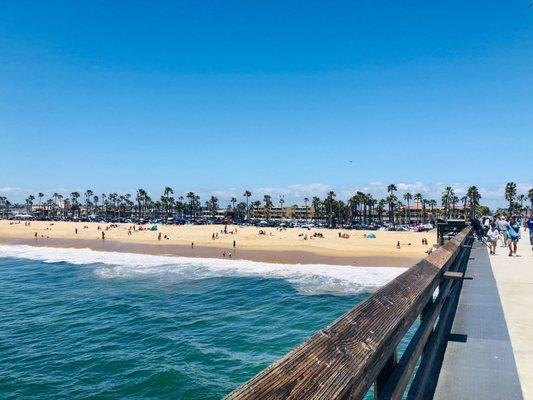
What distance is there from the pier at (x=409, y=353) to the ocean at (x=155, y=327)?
795cm

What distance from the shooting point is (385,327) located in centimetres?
191

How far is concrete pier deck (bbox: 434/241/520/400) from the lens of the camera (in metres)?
3.22

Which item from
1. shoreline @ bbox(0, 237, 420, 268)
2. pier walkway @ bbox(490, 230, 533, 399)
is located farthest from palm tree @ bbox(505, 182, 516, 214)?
pier walkway @ bbox(490, 230, 533, 399)

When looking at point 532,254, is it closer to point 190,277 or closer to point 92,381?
point 92,381

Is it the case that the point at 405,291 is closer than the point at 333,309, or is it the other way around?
the point at 405,291

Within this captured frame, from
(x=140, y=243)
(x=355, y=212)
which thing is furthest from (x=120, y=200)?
(x=140, y=243)

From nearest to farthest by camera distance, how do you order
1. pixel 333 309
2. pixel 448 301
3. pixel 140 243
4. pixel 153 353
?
pixel 448 301 → pixel 153 353 → pixel 333 309 → pixel 140 243

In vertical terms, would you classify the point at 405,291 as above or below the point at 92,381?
above

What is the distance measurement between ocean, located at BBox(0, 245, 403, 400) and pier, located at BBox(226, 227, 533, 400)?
795 centimetres

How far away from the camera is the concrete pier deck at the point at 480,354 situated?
322 cm

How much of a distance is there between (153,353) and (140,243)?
56603mm

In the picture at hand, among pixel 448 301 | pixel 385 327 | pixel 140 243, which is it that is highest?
pixel 385 327

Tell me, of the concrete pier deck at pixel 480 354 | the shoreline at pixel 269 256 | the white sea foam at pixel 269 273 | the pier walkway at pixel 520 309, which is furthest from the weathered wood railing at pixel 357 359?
the shoreline at pixel 269 256

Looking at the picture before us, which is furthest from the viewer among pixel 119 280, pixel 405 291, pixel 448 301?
pixel 119 280
